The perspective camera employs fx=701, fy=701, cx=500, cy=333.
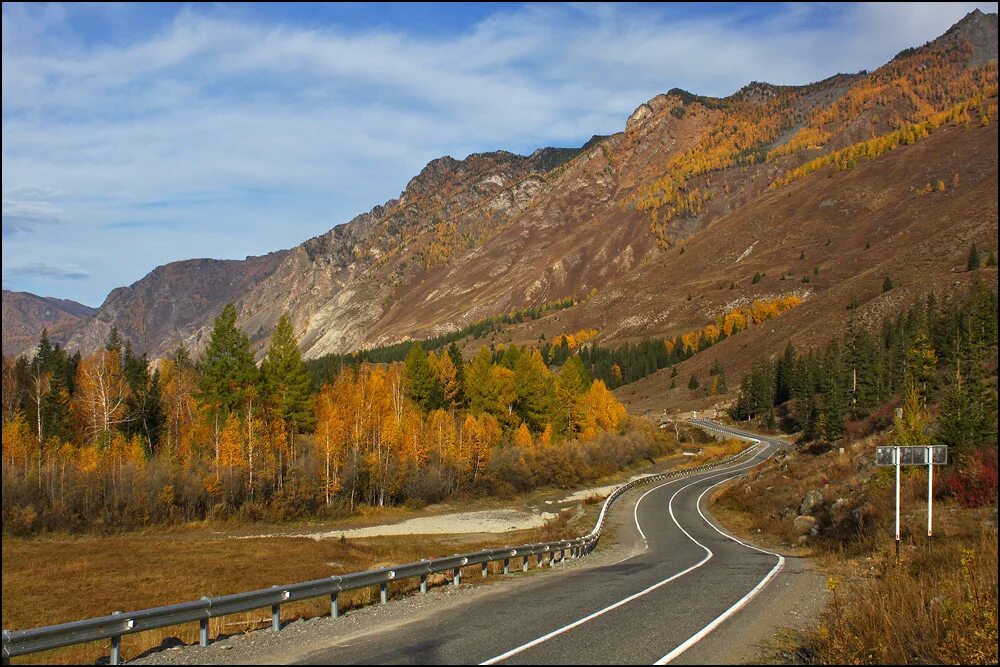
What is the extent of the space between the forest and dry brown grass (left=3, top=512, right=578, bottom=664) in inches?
218

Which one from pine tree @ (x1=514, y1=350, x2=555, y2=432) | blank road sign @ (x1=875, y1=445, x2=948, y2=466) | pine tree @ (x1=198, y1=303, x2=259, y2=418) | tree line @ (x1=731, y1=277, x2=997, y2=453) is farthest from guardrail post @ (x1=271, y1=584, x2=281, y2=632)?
pine tree @ (x1=514, y1=350, x2=555, y2=432)

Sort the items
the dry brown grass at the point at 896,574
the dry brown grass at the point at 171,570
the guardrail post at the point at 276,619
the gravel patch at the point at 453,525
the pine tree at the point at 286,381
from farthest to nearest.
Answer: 1. the pine tree at the point at 286,381
2. the gravel patch at the point at 453,525
3. the dry brown grass at the point at 171,570
4. the guardrail post at the point at 276,619
5. the dry brown grass at the point at 896,574

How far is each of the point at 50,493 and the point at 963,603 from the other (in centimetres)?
5589

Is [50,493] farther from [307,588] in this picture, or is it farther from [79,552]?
[307,588]

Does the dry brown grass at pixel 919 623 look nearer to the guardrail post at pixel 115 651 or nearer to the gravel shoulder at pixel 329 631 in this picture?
the gravel shoulder at pixel 329 631

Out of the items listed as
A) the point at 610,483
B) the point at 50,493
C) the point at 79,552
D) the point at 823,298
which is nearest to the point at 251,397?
the point at 50,493

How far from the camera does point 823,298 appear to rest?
162875 mm

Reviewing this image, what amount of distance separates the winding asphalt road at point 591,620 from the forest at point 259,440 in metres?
39.9

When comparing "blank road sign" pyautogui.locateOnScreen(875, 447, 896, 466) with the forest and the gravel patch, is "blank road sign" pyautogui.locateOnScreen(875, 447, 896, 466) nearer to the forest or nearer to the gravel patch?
the gravel patch

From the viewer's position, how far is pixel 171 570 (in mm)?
32688

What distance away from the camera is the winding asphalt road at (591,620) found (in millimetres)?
10734

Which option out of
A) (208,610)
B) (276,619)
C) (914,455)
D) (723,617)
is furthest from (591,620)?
(914,455)

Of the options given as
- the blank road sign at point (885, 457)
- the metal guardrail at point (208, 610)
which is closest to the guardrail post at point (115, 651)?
the metal guardrail at point (208, 610)

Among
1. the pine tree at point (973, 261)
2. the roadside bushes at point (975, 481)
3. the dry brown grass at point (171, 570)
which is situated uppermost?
the pine tree at point (973, 261)
